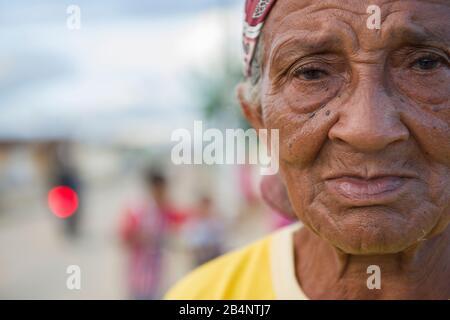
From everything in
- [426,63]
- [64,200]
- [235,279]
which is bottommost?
[235,279]

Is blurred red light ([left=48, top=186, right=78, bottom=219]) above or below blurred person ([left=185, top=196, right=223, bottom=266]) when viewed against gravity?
above

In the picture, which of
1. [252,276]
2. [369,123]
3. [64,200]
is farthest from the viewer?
[64,200]

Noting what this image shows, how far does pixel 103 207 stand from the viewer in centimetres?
1680

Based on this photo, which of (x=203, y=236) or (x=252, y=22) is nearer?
(x=252, y=22)

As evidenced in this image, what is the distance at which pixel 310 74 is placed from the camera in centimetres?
142

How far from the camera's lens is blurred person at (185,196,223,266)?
20.0 ft

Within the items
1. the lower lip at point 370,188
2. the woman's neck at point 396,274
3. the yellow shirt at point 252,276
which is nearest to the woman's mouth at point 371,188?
the lower lip at point 370,188

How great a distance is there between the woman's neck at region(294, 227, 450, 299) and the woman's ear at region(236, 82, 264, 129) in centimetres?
49

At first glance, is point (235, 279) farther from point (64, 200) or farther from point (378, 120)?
point (64, 200)

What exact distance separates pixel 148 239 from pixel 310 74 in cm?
445

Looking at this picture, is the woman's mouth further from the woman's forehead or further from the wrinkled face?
the woman's forehead

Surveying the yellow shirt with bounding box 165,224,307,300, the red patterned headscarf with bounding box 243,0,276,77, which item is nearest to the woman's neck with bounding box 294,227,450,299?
the yellow shirt with bounding box 165,224,307,300

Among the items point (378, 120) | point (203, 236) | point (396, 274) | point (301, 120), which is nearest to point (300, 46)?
point (301, 120)

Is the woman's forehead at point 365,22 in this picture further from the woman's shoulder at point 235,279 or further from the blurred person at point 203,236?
the blurred person at point 203,236
